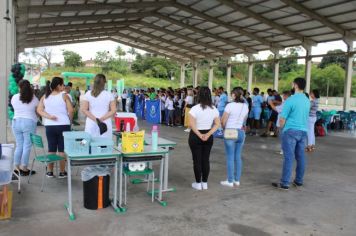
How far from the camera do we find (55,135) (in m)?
4.58

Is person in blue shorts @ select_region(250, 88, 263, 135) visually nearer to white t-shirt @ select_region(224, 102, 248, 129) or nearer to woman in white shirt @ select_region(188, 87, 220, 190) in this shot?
white t-shirt @ select_region(224, 102, 248, 129)

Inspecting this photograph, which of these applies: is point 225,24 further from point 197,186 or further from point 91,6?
point 197,186

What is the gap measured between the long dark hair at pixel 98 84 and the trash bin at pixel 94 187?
0.95m

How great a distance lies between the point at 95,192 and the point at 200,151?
1.44m

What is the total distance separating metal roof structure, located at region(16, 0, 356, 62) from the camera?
1255cm

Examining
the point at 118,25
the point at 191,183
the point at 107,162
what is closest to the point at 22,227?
the point at 107,162

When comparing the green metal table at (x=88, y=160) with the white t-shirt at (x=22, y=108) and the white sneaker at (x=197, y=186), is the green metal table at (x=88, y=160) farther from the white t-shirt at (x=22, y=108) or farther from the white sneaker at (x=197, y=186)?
the white t-shirt at (x=22, y=108)

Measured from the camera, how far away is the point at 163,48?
78.6 ft

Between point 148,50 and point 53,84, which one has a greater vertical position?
point 148,50

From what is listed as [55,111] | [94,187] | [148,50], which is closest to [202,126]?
[94,187]

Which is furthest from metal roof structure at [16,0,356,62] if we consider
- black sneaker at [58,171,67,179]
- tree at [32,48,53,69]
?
tree at [32,48,53,69]

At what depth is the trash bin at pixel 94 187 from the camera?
3.69 metres

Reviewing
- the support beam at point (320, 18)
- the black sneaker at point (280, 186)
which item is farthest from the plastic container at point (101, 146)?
the support beam at point (320, 18)

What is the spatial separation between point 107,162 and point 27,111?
1.80 m
